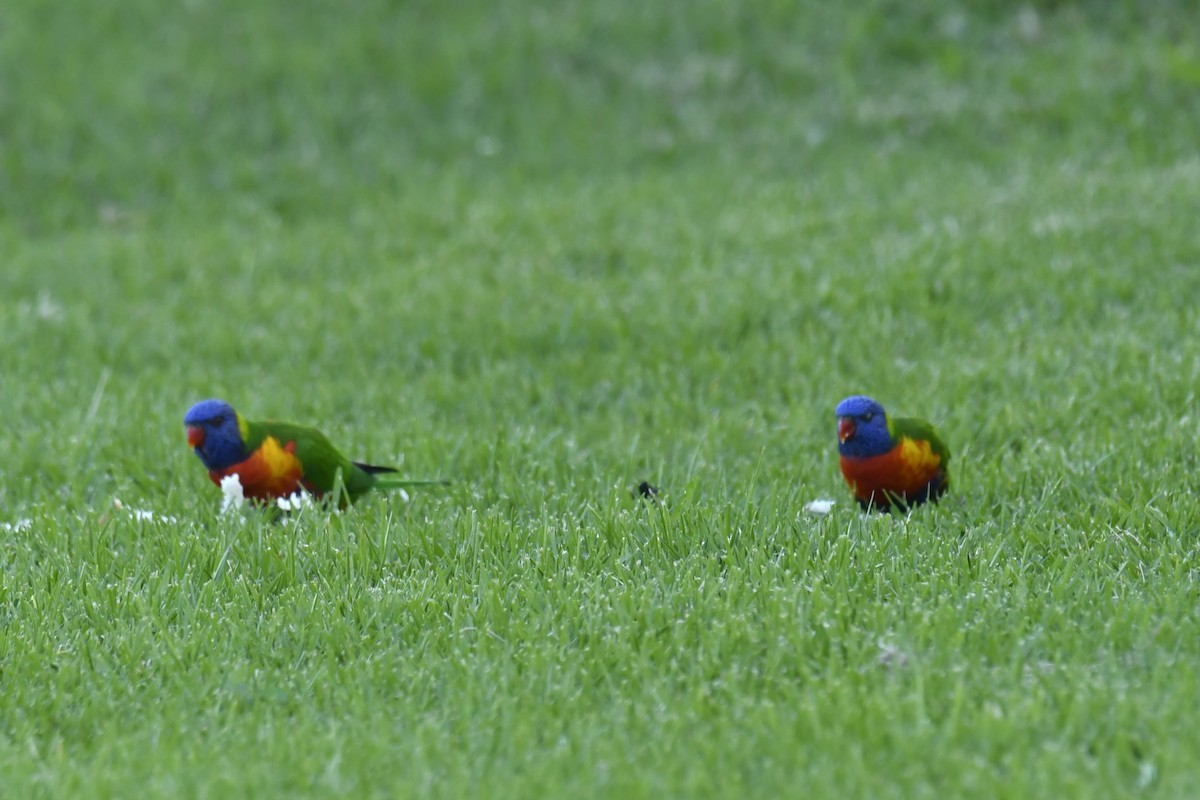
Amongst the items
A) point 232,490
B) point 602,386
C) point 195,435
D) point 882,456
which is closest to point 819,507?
point 882,456

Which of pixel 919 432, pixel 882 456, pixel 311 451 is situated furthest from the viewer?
pixel 311 451

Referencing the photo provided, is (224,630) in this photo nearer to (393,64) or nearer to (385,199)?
(385,199)

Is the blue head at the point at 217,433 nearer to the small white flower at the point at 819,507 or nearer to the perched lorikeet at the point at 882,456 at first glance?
the small white flower at the point at 819,507

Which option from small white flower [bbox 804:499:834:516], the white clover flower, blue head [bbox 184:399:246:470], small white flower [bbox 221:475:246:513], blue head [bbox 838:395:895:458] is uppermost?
blue head [bbox 184:399:246:470]

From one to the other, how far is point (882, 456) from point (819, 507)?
0.27 meters

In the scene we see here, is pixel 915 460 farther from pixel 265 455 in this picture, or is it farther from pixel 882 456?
pixel 265 455

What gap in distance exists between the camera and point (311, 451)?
473 centimetres

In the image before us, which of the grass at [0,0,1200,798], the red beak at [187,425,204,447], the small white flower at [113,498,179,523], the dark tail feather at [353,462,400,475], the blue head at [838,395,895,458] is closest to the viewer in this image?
the grass at [0,0,1200,798]

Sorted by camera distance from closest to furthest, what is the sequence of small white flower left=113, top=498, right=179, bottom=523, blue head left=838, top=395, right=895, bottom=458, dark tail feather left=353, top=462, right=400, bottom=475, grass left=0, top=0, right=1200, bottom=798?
grass left=0, top=0, right=1200, bottom=798, blue head left=838, top=395, right=895, bottom=458, small white flower left=113, top=498, right=179, bottom=523, dark tail feather left=353, top=462, right=400, bottom=475

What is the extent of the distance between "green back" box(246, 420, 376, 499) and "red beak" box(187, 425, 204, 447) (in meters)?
0.16

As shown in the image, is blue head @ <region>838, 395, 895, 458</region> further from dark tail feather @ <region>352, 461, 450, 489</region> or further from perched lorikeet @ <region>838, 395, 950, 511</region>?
dark tail feather @ <region>352, 461, 450, 489</region>

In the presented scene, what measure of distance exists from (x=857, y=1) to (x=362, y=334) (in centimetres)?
666

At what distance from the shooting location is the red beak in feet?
15.2

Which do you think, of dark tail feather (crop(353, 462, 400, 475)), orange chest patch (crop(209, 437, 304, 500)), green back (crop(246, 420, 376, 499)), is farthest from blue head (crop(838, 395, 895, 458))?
orange chest patch (crop(209, 437, 304, 500))
